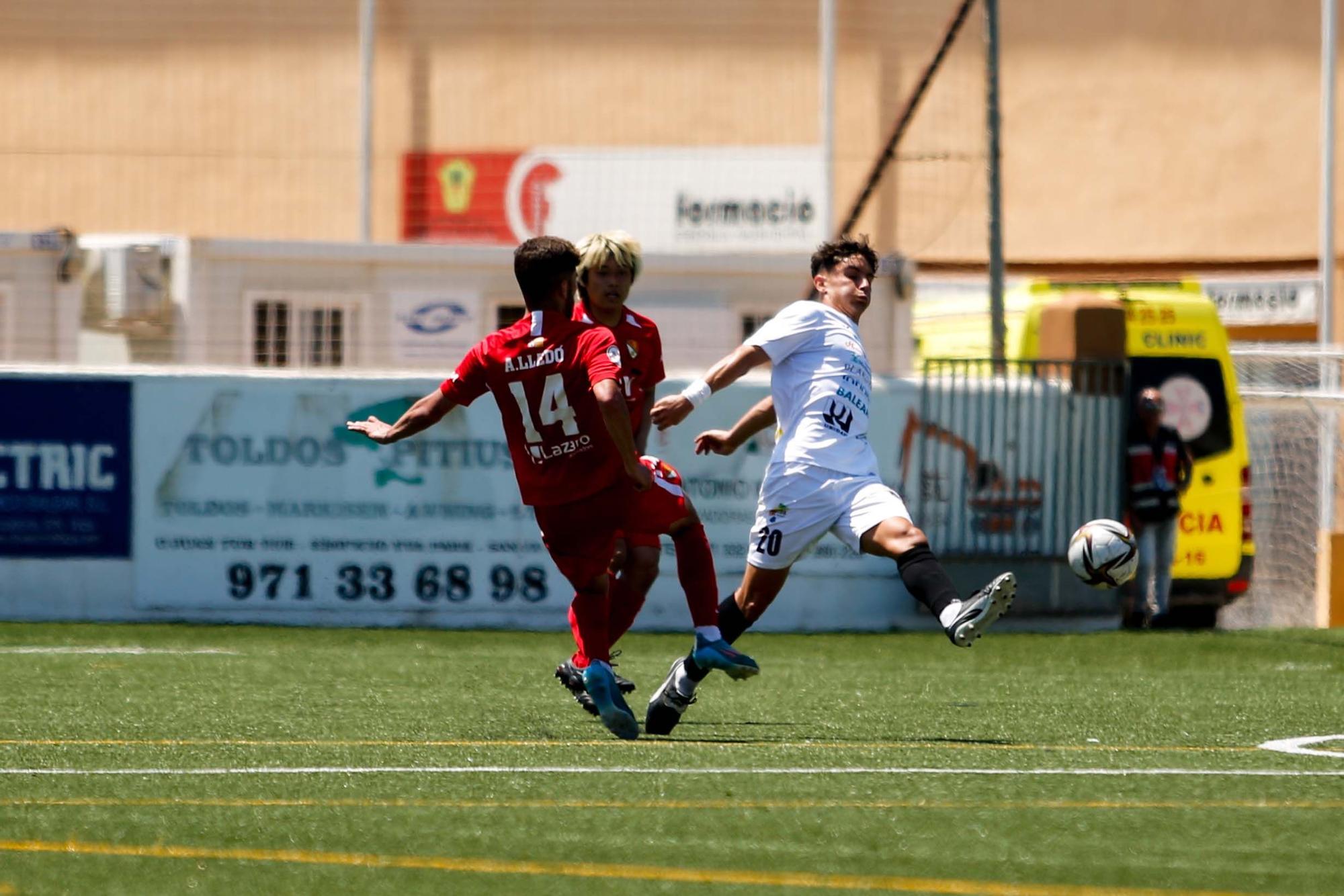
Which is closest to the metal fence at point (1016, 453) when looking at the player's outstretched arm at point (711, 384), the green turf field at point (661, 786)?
the green turf field at point (661, 786)

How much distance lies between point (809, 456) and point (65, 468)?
25.9 ft

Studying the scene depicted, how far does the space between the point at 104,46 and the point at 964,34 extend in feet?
52.0

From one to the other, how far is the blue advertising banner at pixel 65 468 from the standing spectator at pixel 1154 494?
7.03m

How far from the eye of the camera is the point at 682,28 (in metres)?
29.2

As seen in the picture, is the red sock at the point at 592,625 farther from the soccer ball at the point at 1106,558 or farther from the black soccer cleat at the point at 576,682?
the soccer ball at the point at 1106,558

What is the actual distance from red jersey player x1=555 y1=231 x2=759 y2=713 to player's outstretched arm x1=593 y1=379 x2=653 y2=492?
70cm

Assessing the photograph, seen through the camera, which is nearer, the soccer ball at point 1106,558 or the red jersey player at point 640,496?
the red jersey player at point 640,496

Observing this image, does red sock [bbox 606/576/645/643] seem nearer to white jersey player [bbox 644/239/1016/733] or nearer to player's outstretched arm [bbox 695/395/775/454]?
white jersey player [bbox 644/239/1016/733]

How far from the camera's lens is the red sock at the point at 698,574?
26.3ft

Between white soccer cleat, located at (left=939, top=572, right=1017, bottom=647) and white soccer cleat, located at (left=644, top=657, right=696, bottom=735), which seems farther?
white soccer cleat, located at (left=644, top=657, right=696, bottom=735)

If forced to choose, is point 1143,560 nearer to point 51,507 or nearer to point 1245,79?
point 51,507

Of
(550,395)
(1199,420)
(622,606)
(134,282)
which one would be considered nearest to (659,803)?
(550,395)

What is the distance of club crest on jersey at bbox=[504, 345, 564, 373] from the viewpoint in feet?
24.1

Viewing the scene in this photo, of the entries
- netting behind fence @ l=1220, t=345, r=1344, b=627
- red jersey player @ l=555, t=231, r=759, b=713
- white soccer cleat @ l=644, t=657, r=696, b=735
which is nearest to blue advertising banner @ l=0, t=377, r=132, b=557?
red jersey player @ l=555, t=231, r=759, b=713
